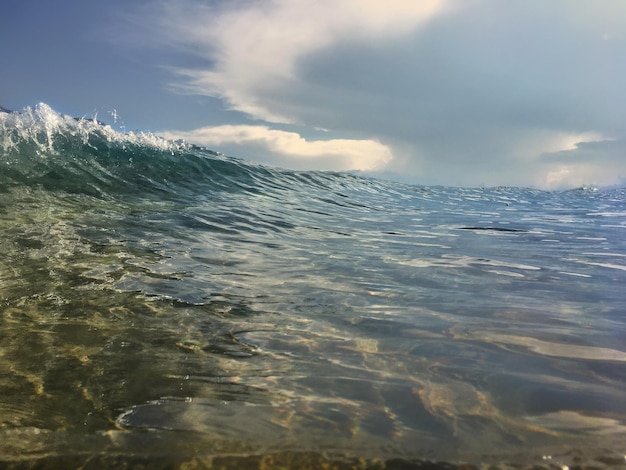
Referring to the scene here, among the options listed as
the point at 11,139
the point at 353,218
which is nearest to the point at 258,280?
the point at 353,218

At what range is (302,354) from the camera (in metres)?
3.13

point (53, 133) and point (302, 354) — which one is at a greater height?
point (53, 133)

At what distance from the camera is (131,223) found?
8688mm

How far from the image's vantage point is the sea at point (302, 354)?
2.04 m

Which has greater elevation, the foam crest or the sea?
the foam crest

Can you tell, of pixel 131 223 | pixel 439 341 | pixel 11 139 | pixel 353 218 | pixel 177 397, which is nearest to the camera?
pixel 177 397

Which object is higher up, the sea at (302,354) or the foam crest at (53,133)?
the foam crest at (53,133)

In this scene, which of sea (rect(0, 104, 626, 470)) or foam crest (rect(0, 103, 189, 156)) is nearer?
sea (rect(0, 104, 626, 470))

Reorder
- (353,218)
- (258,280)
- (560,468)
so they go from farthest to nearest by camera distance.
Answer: (353,218), (258,280), (560,468)

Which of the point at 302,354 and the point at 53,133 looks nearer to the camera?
the point at 302,354

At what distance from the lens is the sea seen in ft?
6.71

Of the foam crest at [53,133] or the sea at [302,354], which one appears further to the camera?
the foam crest at [53,133]

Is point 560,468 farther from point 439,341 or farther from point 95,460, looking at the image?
point 95,460

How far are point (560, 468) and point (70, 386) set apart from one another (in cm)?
253
